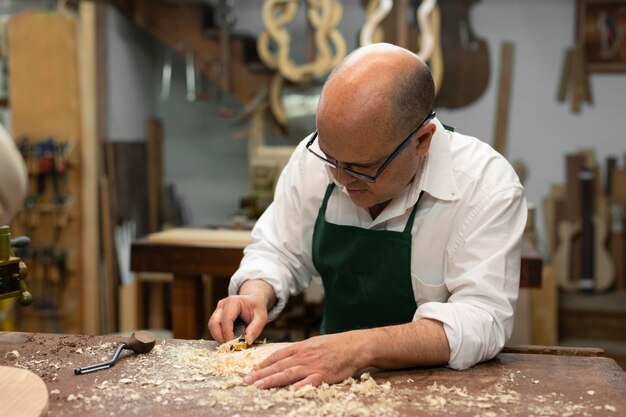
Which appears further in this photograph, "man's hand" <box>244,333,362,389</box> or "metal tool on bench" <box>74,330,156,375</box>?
"metal tool on bench" <box>74,330,156,375</box>

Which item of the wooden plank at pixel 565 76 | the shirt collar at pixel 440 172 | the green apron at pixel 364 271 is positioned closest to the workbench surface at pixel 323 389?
the green apron at pixel 364 271

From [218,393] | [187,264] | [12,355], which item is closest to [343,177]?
[218,393]

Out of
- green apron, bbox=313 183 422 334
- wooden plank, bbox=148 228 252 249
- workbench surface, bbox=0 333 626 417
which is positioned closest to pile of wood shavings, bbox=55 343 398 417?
workbench surface, bbox=0 333 626 417

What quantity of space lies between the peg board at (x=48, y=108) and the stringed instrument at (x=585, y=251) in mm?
4166

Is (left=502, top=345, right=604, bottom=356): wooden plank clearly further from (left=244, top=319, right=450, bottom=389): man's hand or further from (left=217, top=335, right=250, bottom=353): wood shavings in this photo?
(left=217, top=335, right=250, bottom=353): wood shavings

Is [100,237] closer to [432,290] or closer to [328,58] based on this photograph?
[328,58]

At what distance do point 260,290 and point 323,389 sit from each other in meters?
0.65

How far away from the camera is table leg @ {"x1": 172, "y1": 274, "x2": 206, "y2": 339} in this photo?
3668mm

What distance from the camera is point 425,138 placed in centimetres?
223

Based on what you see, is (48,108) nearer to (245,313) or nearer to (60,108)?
(60,108)

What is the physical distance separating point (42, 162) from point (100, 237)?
2.59 feet

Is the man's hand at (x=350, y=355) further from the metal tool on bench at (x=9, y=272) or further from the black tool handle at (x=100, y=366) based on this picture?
the metal tool on bench at (x=9, y=272)

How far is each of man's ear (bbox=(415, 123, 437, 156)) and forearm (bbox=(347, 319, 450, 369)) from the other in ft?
1.79

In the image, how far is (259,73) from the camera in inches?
251
